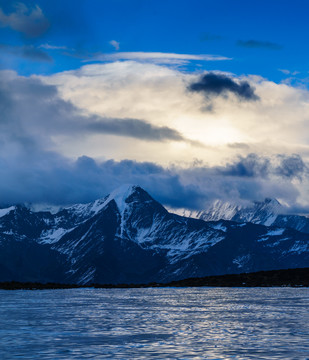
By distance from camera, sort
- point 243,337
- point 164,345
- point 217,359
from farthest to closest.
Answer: point 243,337
point 164,345
point 217,359

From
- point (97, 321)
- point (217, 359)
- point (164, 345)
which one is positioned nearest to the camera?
point (217, 359)

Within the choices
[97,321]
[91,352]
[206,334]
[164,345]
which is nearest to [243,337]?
[206,334]

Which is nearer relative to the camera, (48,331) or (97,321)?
(48,331)

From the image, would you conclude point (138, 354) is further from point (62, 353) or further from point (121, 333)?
point (121, 333)

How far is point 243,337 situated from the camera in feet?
201

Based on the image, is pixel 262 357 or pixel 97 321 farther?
pixel 97 321

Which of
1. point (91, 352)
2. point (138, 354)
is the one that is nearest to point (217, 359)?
point (138, 354)

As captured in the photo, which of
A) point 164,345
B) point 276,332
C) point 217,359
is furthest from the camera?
point 276,332

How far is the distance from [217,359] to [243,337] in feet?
51.5

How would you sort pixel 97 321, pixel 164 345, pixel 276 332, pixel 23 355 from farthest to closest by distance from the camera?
pixel 97 321
pixel 276 332
pixel 164 345
pixel 23 355

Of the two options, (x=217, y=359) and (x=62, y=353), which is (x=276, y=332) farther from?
(x=62, y=353)

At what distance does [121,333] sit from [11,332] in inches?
517

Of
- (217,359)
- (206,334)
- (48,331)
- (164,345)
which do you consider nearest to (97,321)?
(48,331)

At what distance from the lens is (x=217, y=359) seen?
46500 mm
